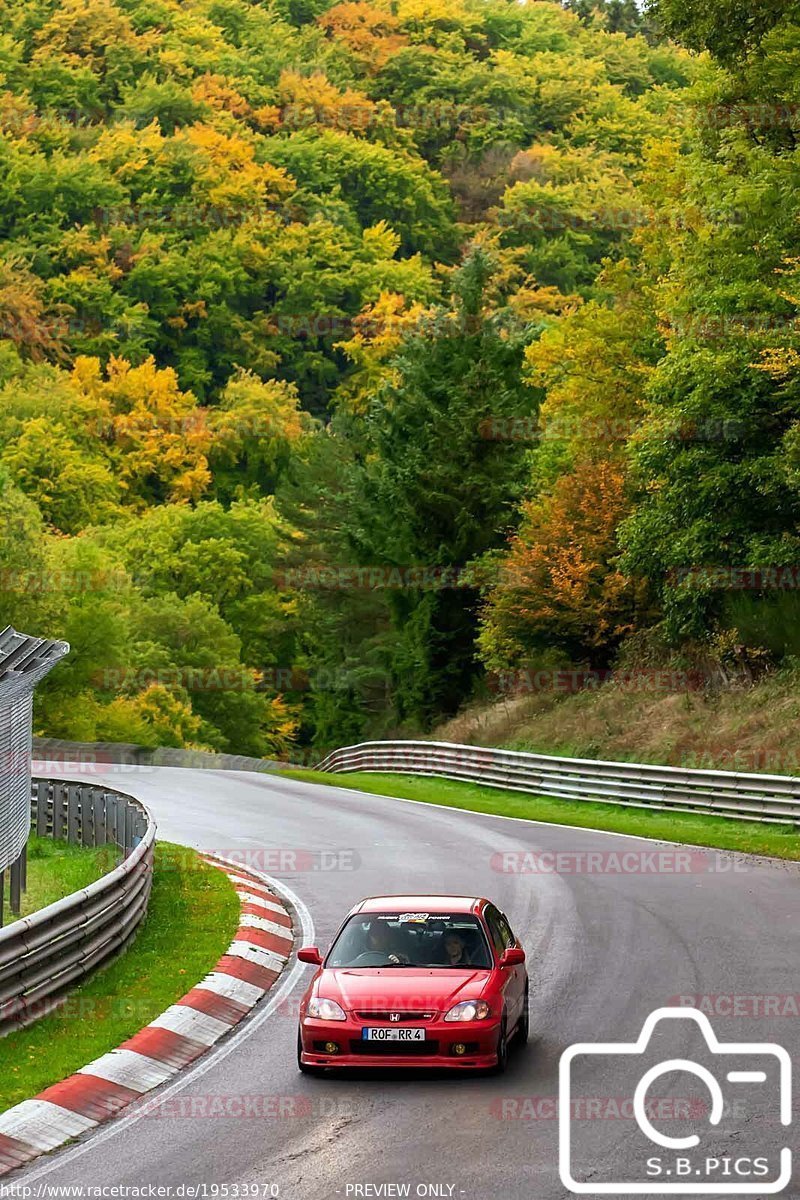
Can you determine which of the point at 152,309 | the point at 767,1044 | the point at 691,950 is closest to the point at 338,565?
the point at 691,950

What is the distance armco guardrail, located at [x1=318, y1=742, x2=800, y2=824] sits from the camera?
95.3 feet

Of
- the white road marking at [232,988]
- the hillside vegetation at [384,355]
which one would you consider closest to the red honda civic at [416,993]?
the white road marking at [232,988]

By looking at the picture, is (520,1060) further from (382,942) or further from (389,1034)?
(382,942)

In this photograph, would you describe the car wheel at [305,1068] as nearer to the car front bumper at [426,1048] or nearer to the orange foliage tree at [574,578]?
the car front bumper at [426,1048]

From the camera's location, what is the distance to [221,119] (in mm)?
150625

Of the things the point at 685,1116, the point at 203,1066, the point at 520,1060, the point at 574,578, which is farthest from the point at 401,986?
the point at 574,578

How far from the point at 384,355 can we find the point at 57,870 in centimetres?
9606

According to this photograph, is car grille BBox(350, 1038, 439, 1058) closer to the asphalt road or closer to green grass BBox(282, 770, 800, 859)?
the asphalt road

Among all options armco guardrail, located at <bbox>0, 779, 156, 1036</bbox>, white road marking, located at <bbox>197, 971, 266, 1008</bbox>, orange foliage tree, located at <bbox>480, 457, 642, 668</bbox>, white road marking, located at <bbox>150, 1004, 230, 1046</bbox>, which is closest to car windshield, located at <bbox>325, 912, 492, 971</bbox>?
white road marking, located at <bbox>150, 1004, 230, 1046</bbox>

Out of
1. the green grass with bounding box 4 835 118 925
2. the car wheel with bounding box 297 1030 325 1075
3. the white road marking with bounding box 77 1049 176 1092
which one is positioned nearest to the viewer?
the white road marking with bounding box 77 1049 176 1092

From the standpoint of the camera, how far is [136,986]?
14906mm

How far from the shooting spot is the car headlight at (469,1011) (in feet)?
38.3

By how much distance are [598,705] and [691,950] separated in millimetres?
24352

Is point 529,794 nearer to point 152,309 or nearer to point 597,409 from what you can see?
point 597,409
